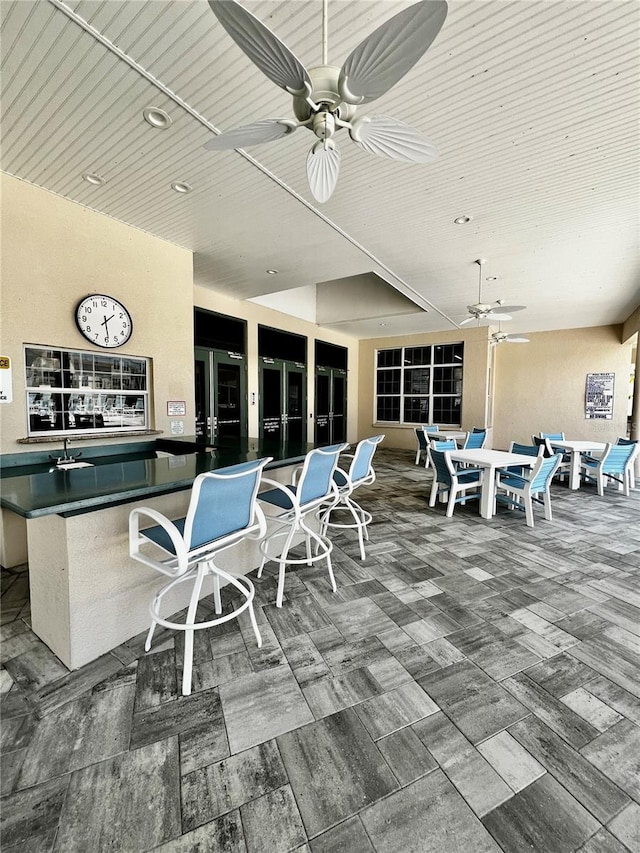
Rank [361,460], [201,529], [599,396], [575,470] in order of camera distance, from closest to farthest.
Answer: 1. [201,529]
2. [361,460]
3. [575,470]
4. [599,396]

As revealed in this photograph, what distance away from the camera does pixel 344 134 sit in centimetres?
233

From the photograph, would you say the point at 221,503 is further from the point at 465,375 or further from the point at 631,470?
the point at 465,375

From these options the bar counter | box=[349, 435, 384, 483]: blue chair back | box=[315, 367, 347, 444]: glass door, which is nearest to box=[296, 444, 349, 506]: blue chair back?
box=[349, 435, 384, 483]: blue chair back

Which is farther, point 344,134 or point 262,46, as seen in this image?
point 344,134

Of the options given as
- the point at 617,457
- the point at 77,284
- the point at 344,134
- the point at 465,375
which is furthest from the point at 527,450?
the point at 77,284

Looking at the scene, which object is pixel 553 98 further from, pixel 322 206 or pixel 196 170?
pixel 196 170

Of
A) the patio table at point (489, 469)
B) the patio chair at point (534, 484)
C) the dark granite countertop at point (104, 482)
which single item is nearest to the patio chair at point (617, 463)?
the patio chair at point (534, 484)

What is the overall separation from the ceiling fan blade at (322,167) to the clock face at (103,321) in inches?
102

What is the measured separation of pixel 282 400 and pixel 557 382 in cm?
682

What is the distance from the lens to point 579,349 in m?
8.33

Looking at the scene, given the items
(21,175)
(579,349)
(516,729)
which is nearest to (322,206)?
(21,175)

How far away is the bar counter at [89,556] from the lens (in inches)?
66.8

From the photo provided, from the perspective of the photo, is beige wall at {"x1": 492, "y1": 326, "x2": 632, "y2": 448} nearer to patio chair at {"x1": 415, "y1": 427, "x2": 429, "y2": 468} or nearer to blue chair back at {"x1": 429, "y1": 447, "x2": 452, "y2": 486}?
patio chair at {"x1": 415, "y1": 427, "x2": 429, "y2": 468}

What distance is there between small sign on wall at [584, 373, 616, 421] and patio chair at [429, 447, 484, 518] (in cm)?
569
